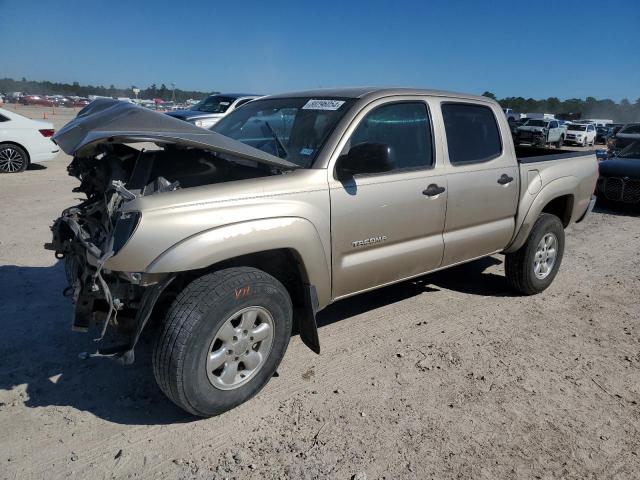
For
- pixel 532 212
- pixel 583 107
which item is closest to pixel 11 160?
pixel 532 212

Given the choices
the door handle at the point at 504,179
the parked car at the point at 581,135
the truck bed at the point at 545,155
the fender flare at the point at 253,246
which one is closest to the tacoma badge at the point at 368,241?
the fender flare at the point at 253,246

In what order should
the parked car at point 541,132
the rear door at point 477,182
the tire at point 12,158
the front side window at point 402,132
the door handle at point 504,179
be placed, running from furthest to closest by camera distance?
the parked car at point 541,132, the tire at point 12,158, the door handle at point 504,179, the rear door at point 477,182, the front side window at point 402,132

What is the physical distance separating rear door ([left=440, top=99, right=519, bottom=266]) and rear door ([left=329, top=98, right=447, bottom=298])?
0.58ft

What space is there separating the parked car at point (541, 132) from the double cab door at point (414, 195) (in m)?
25.8

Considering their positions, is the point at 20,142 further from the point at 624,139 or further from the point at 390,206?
the point at 624,139

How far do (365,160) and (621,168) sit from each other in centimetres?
844

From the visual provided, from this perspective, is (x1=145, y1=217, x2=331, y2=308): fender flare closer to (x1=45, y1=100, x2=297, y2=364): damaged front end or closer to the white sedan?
(x1=45, y1=100, x2=297, y2=364): damaged front end

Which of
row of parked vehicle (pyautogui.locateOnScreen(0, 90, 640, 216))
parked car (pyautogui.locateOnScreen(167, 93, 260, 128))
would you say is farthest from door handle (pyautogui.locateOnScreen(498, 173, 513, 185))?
parked car (pyautogui.locateOnScreen(167, 93, 260, 128))

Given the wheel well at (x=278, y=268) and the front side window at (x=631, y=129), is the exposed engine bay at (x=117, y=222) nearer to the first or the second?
the wheel well at (x=278, y=268)

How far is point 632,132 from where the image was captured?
14.1 meters

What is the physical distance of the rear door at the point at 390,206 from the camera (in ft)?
11.1

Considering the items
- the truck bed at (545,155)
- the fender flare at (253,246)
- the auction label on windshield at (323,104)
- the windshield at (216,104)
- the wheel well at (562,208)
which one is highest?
the windshield at (216,104)

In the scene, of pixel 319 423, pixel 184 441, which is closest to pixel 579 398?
pixel 319 423

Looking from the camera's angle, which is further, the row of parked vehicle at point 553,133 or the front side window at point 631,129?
the row of parked vehicle at point 553,133
